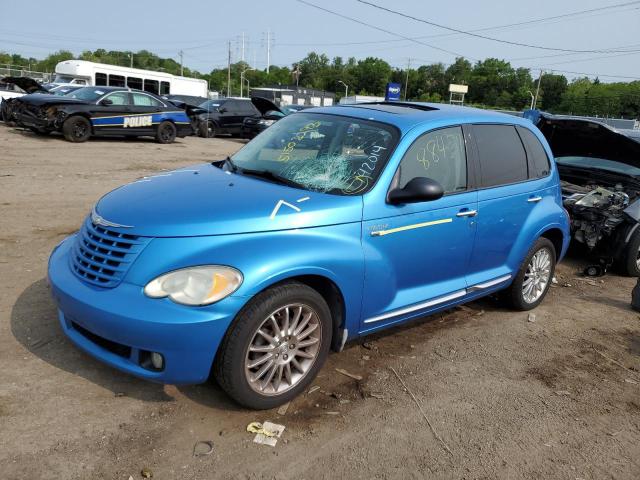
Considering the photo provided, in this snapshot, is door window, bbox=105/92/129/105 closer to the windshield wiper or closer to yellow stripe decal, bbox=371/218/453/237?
the windshield wiper

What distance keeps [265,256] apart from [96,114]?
1373cm

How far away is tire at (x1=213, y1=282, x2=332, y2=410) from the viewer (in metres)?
2.86

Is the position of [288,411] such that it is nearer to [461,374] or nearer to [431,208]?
[461,374]

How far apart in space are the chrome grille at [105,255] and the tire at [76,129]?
12.6 meters

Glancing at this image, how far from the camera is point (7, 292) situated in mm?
4363

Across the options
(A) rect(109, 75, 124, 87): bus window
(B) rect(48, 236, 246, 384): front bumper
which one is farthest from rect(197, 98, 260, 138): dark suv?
(B) rect(48, 236, 246, 384): front bumper

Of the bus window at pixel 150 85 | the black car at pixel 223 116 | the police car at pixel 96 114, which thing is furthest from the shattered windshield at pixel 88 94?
the bus window at pixel 150 85

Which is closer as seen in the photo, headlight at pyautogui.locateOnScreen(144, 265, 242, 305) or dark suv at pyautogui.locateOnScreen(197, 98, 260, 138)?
headlight at pyautogui.locateOnScreen(144, 265, 242, 305)

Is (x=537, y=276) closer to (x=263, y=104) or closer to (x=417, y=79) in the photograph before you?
(x=263, y=104)

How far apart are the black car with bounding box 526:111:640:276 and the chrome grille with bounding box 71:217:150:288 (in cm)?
561

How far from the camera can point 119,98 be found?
1531cm

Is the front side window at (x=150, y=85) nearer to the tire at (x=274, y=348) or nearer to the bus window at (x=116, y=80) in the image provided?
the bus window at (x=116, y=80)

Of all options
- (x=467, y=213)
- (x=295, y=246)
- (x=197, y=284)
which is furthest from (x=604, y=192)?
(x=197, y=284)

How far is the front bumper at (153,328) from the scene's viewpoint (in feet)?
8.86
